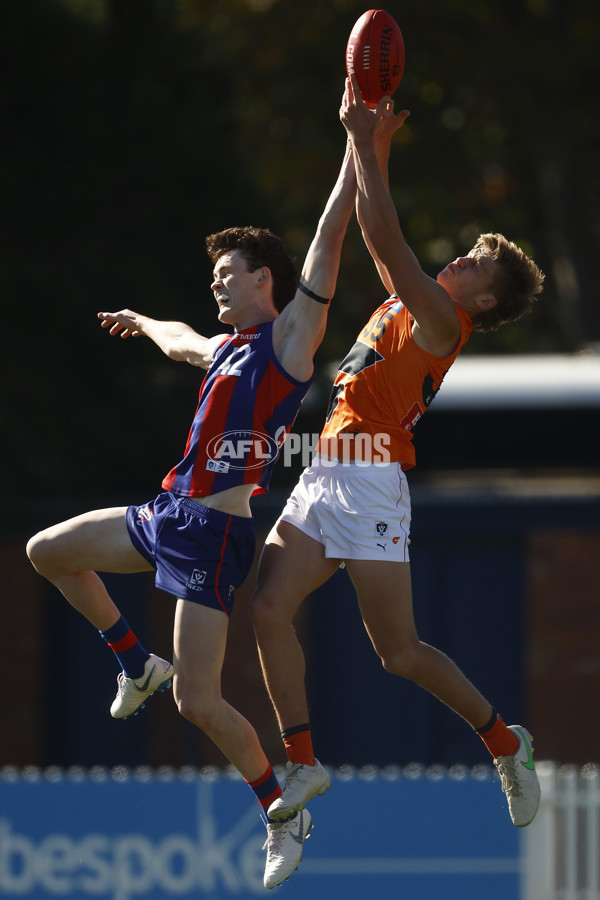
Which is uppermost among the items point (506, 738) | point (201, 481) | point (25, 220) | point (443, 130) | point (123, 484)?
point (443, 130)

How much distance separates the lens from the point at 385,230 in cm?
474

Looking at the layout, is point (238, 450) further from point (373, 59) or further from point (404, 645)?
point (373, 59)

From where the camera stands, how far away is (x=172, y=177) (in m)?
13.7

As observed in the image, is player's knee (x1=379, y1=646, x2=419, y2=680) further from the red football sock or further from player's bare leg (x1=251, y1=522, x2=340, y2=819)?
the red football sock

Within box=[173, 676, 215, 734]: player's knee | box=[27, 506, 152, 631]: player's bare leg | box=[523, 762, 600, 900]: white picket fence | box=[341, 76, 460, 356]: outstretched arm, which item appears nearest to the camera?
box=[341, 76, 460, 356]: outstretched arm

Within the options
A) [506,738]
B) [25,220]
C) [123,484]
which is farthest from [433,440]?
[506,738]

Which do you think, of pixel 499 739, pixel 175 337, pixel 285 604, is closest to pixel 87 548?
pixel 285 604

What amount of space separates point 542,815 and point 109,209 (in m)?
7.18

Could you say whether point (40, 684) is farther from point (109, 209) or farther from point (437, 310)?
point (437, 310)

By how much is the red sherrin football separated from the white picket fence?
315 inches

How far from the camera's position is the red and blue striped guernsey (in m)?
5.00

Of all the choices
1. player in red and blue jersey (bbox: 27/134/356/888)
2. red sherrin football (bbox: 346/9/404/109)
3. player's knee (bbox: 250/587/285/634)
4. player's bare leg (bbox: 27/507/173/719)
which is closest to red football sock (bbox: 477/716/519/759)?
player in red and blue jersey (bbox: 27/134/356/888)

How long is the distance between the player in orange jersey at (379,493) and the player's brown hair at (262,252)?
36 centimetres

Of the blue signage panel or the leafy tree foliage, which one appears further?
the leafy tree foliage
